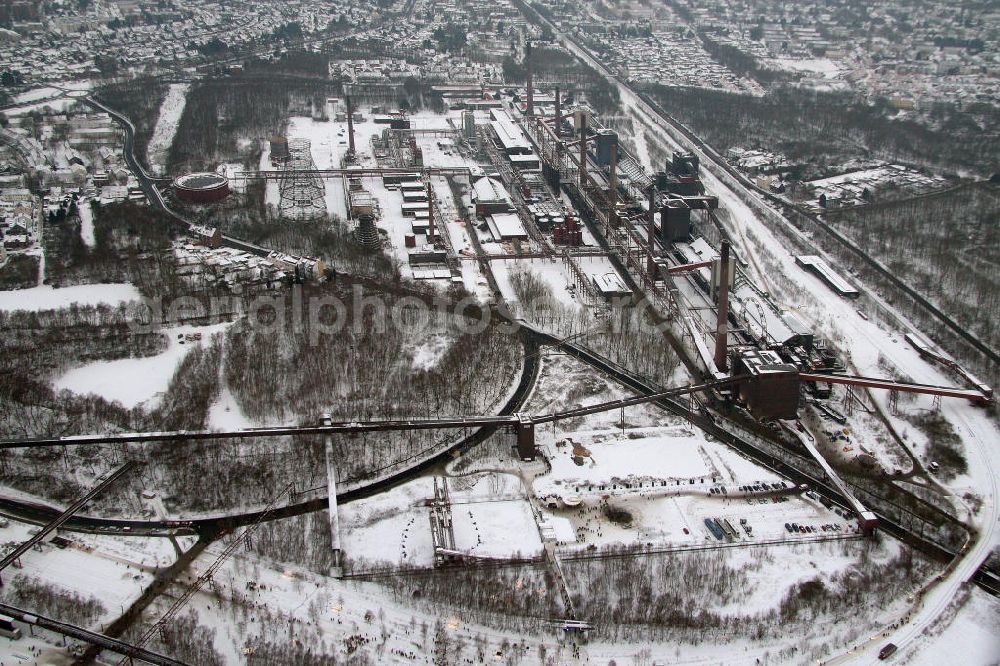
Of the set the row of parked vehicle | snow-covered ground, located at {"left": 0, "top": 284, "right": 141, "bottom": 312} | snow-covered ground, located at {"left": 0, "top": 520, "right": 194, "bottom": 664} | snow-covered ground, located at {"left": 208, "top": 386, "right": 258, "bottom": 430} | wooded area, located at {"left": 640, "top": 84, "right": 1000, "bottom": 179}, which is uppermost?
wooded area, located at {"left": 640, "top": 84, "right": 1000, "bottom": 179}

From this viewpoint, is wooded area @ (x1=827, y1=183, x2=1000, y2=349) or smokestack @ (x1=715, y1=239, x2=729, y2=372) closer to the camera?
smokestack @ (x1=715, y1=239, x2=729, y2=372)

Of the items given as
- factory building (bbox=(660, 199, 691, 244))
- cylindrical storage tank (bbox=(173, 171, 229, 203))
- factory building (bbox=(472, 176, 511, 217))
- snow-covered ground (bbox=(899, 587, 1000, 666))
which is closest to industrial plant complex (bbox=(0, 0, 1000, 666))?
snow-covered ground (bbox=(899, 587, 1000, 666))

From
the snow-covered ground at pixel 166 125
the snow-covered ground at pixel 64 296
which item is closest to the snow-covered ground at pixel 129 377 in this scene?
the snow-covered ground at pixel 64 296

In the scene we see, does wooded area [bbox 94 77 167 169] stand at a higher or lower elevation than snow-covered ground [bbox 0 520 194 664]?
higher

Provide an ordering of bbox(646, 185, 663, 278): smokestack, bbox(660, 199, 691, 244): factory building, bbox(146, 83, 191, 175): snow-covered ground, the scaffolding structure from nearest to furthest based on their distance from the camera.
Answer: bbox(646, 185, 663, 278): smokestack, bbox(660, 199, 691, 244): factory building, the scaffolding structure, bbox(146, 83, 191, 175): snow-covered ground

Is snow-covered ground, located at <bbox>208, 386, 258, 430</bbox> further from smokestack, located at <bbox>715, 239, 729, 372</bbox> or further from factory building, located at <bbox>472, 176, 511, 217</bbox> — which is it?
factory building, located at <bbox>472, 176, 511, 217</bbox>
